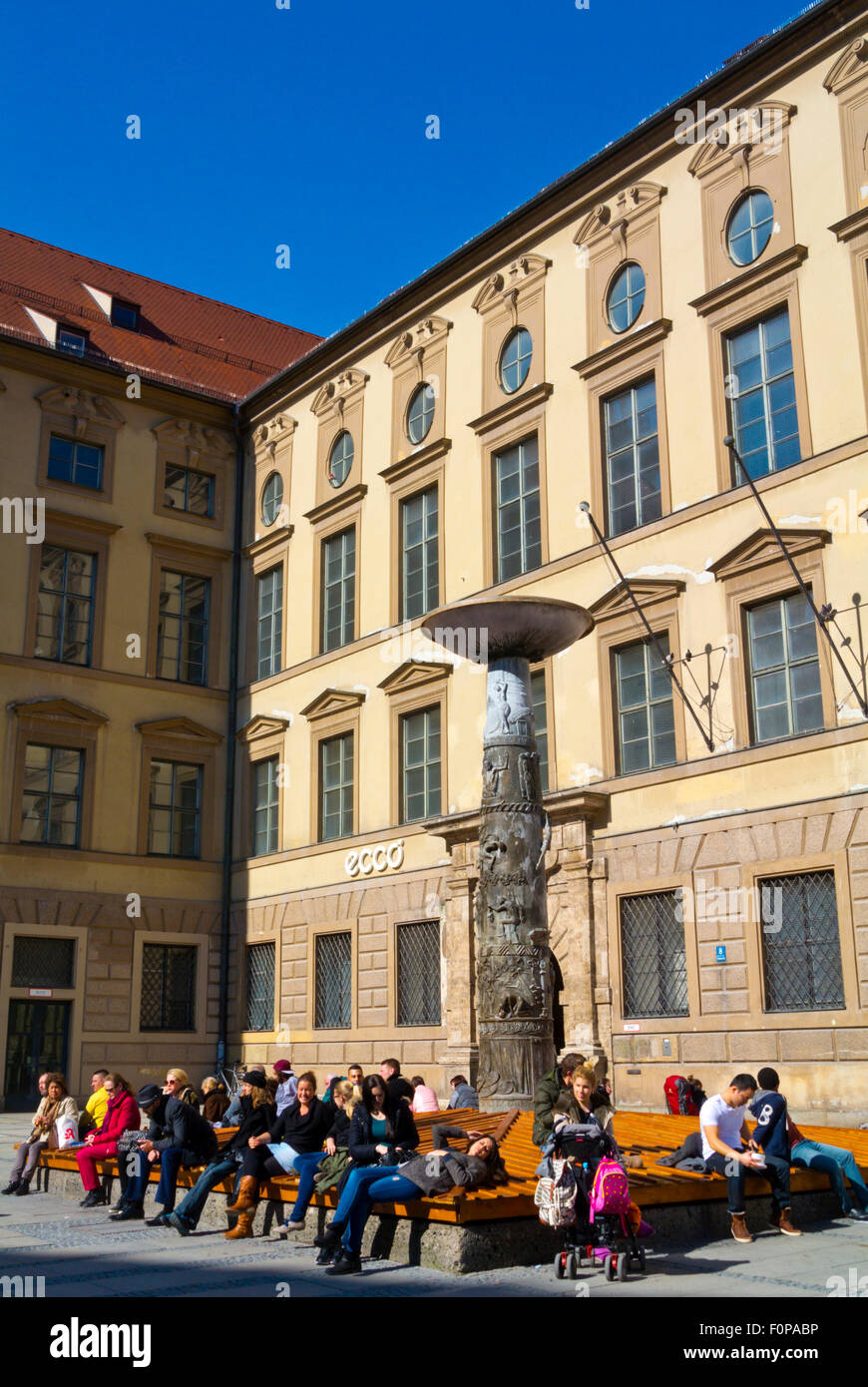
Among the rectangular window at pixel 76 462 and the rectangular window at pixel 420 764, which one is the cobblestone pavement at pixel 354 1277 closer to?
the rectangular window at pixel 420 764

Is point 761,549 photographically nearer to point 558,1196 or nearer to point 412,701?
point 412,701

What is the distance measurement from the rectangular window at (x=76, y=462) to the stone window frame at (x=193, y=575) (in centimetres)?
186

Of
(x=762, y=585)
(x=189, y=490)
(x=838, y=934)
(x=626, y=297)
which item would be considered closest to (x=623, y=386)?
(x=626, y=297)

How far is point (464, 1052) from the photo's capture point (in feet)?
80.8

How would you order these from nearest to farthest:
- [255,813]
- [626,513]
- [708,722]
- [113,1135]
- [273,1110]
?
1. [273,1110]
2. [113,1135]
3. [708,722]
4. [626,513]
5. [255,813]

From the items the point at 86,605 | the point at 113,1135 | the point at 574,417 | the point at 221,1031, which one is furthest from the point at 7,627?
the point at 113,1135

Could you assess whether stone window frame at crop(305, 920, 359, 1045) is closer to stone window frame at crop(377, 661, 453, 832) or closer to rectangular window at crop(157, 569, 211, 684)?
stone window frame at crop(377, 661, 453, 832)

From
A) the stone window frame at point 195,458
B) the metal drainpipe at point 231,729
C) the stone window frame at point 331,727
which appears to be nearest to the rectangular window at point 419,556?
the stone window frame at point 331,727

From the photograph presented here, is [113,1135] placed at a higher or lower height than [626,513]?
lower

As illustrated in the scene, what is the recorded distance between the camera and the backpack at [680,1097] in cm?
1862

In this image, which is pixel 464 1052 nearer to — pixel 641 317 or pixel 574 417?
pixel 574 417

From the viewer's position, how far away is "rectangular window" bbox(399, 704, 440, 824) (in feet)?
89.5

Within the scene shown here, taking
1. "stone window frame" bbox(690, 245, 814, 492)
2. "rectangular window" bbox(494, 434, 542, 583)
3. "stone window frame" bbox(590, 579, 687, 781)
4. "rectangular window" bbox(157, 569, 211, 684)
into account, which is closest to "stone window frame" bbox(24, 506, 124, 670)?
"rectangular window" bbox(157, 569, 211, 684)

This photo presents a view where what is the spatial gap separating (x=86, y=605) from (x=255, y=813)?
20.3 ft
